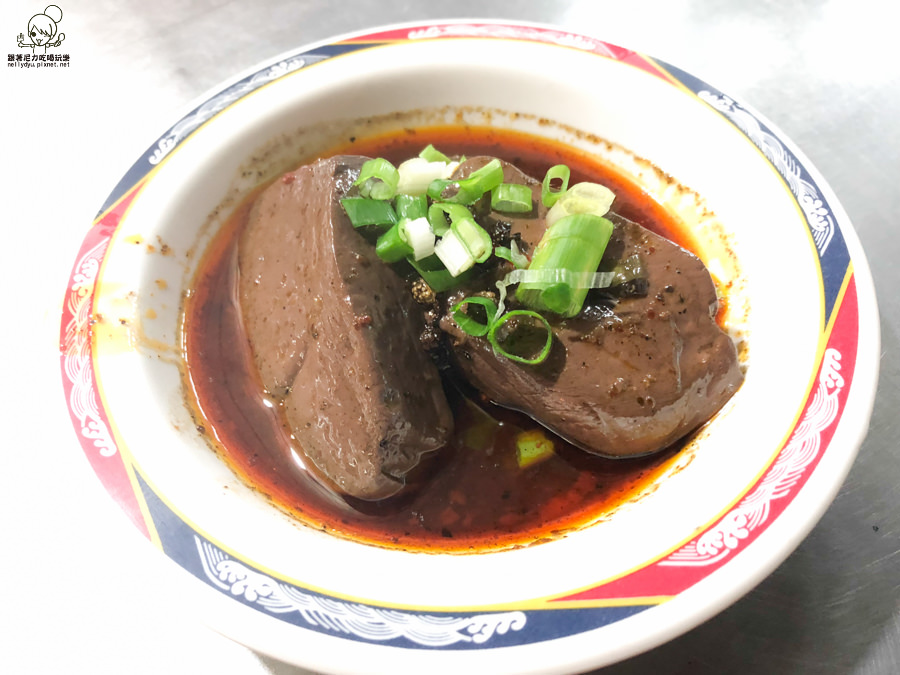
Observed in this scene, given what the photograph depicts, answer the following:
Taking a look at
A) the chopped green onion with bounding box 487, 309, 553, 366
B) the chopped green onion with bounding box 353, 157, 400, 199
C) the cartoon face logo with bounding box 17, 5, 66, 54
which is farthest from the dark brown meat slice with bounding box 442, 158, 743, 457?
the cartoon face logo with bounding box 17, 5, 66, 54

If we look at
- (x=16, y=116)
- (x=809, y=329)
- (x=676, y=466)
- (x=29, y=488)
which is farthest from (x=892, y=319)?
(x=16, y=116)

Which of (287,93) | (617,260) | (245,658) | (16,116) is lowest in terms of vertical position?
(245,658)

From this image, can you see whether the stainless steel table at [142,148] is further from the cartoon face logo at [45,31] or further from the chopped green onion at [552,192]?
the chopped green onion at [552,192]

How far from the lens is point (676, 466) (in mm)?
1962

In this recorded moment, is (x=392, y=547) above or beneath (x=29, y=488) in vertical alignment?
beneath

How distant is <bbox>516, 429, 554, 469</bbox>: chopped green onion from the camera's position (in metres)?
2.19

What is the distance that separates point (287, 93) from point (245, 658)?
7.97 ft

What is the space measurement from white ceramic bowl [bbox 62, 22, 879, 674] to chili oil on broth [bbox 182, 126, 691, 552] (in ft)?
0.36

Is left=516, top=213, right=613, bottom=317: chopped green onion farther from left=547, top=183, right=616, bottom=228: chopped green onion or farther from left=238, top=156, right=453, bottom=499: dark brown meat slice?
left=238, top=156, right=453, bottom=499: dark brown meat slice

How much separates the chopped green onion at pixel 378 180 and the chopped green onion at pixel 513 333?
0.73m

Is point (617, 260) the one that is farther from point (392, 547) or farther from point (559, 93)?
point (392, 547)

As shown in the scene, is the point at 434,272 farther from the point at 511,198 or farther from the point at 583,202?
the point at 583,202

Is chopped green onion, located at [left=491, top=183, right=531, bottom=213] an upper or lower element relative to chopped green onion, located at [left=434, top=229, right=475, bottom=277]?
upper

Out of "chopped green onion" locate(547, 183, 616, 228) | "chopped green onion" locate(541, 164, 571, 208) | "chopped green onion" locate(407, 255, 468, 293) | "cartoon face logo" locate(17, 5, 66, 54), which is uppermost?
"cartoon face logo" locate(17, 5, 66, 54)
